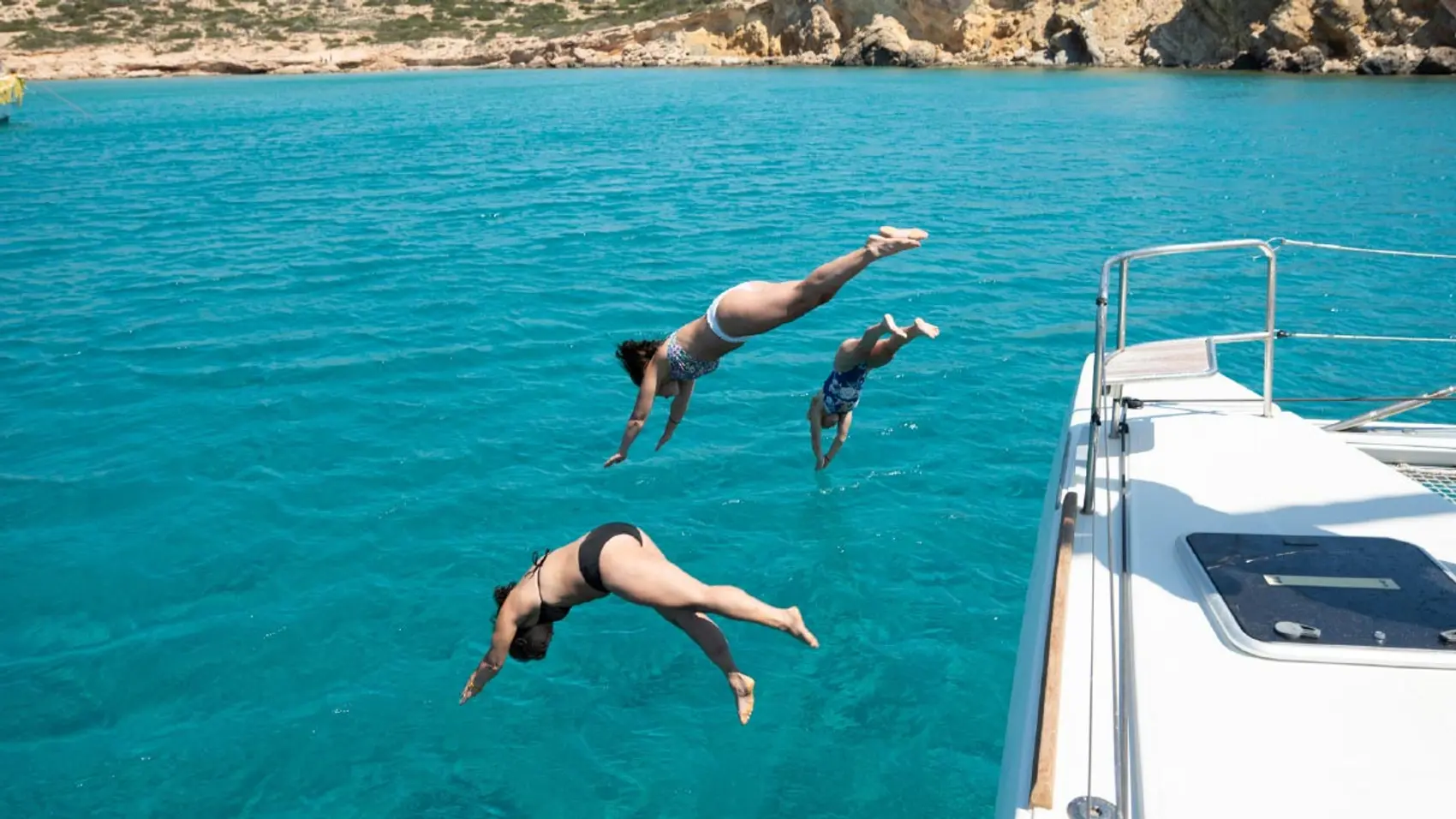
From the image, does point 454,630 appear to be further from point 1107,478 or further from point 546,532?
point 1107,478

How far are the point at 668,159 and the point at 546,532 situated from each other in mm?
20827

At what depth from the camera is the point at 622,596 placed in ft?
19.1

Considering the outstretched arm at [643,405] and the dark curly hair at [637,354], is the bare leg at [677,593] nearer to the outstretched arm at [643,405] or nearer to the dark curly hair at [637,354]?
the outstretched arm at [643,405]

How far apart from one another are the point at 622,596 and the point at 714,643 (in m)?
0.60

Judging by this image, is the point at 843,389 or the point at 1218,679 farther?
the point at 843,389

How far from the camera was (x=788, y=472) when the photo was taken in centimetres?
1075

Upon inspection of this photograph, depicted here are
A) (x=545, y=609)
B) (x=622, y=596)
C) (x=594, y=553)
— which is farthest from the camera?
(x=545, y=609)

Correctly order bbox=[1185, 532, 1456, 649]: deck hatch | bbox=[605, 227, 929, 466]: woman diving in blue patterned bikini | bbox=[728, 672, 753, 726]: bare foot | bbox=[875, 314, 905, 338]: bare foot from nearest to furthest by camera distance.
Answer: bbox=[1185, 532, 1456, 649]: deck hatch < bbox=[728, 672, 753, 726]: bare foot < bbox=[605, 227, 929, 466]: woman diving in blue patterned bikini < bbox=[875, 314, 905, 338]: bare foot

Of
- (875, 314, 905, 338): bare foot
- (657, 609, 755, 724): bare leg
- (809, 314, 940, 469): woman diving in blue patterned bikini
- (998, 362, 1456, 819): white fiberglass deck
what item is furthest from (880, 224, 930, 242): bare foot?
(657, 609, 755, 724): bare leg

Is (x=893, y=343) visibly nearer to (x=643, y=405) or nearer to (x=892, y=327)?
(x=892, y=327)

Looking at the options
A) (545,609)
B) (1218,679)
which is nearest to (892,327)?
(545,609)

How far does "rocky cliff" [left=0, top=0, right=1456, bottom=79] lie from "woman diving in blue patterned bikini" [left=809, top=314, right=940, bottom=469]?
33438mm

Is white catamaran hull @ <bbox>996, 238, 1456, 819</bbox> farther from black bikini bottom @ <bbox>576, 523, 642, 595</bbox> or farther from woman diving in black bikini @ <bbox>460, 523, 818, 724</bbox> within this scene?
black bikini bottom @ <bbox>576, 523, 642, 595</bbox>

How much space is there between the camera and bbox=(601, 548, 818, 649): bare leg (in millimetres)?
5473
